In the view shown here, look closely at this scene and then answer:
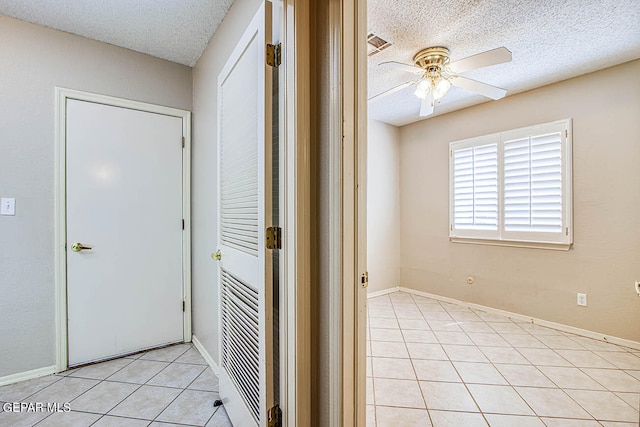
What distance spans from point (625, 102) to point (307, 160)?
3205 mm

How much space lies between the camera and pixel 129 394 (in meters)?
1.86

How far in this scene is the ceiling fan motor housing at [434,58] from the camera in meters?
2.33

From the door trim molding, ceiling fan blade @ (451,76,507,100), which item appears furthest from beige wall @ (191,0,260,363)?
ceiling fan blade @ (451,76,507,100)

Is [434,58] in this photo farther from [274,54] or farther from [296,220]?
[296,220]

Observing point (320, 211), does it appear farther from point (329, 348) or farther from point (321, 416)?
point (321, 416)

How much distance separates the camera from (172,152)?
101 inches

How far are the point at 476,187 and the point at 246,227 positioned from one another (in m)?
3.22

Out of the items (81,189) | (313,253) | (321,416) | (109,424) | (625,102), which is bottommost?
(109,424)

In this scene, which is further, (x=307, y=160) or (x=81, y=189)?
(x=81, y=189)

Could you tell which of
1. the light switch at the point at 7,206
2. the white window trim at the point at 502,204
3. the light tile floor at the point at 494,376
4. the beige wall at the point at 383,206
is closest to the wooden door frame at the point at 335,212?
the light tile floor at the point at 494,376

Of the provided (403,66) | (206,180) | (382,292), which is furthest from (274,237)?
(382,292)

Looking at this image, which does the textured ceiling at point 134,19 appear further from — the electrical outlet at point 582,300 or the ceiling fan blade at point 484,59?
the electrical outlet at point 582,300

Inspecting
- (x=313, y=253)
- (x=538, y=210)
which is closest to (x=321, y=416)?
(x=313, y=253)

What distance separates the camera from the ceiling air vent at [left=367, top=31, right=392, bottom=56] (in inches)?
85.8
